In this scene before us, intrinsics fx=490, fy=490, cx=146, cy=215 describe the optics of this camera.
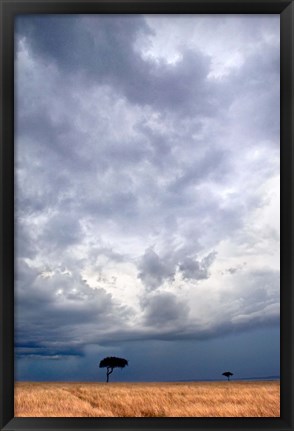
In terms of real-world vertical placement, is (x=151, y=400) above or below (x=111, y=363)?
below

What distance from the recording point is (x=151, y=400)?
2.79 m

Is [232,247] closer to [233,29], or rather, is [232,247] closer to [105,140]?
[105,140]

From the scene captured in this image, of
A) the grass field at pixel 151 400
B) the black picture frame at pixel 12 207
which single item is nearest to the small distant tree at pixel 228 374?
the grass field at pixel 151 400

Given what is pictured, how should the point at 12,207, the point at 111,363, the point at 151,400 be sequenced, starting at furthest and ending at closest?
1. the point at 111,363
2. the point at 151,400
3. the point at 12,207

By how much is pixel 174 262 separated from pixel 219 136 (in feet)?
2.59

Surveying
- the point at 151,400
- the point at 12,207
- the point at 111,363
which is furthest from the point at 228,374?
the point at 12,207

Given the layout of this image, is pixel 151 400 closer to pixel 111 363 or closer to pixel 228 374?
pixel 111 363

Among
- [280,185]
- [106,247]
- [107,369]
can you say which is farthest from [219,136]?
[107,369]

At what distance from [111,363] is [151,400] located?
0.36 meters

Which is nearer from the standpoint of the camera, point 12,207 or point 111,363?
point 12,207

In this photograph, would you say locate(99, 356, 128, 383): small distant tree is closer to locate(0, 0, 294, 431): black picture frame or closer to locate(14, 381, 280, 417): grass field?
locate(14, 381, 280, 417): grass field

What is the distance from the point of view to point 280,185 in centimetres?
264

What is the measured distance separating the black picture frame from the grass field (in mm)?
72

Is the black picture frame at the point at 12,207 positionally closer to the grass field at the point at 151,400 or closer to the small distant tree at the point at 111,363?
the grass field at the point at 151,400
